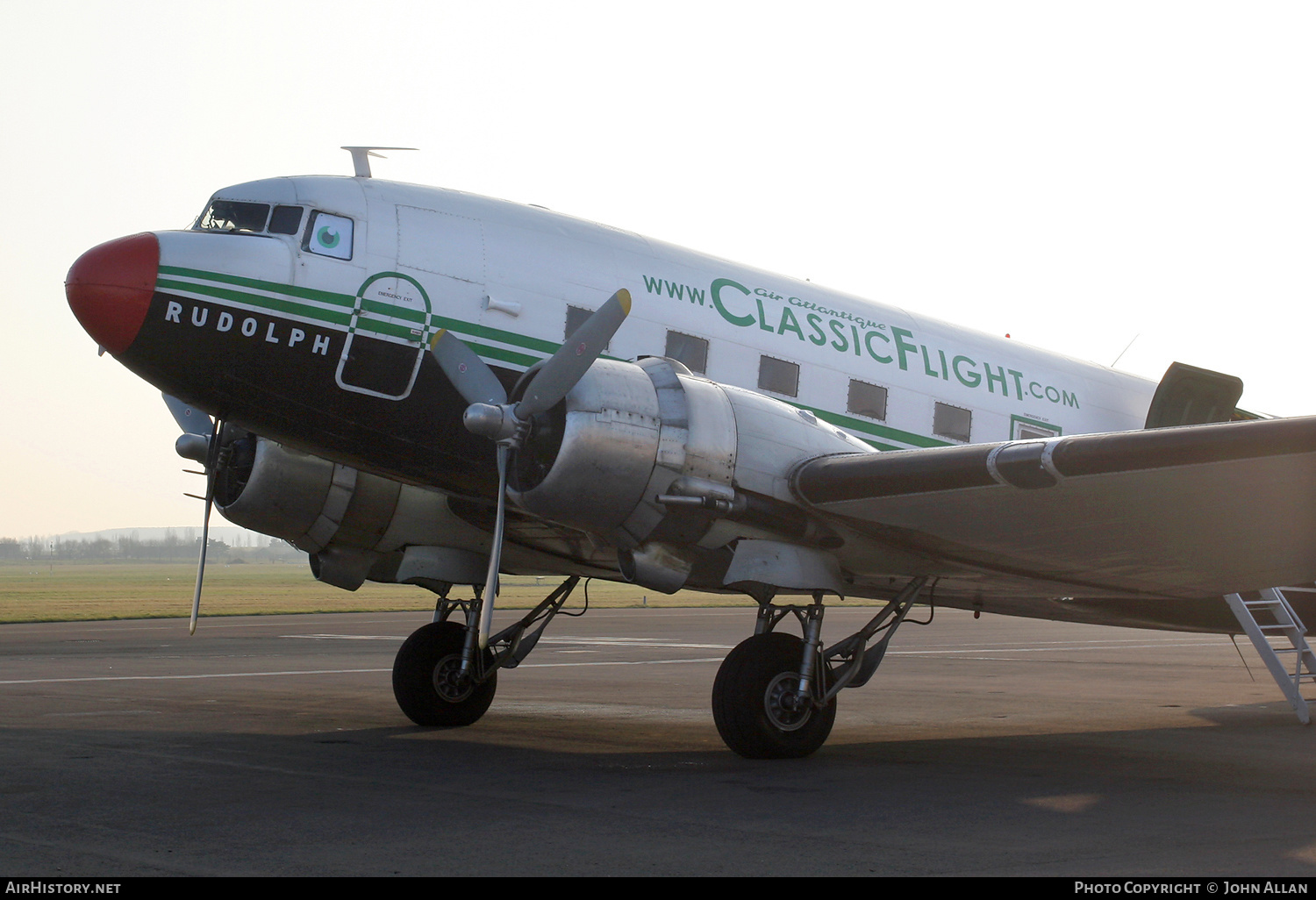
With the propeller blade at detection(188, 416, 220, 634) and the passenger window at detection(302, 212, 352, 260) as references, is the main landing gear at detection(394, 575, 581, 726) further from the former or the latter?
the passenger window at detection(302, 212, 352, 260)

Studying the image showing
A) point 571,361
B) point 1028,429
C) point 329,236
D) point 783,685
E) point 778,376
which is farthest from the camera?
point 1028,429

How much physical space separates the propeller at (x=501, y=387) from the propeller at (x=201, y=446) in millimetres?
2665

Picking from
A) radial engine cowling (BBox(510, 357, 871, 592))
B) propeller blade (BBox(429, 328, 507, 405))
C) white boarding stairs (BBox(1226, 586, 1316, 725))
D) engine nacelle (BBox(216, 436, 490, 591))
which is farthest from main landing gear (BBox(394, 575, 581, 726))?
white boarding stairs (BBox(1226, 586, 1316, 725))

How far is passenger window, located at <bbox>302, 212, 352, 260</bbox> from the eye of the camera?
392 inches

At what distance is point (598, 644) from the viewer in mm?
26188

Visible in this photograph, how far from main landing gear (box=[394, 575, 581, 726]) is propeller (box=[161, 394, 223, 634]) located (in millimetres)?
2130

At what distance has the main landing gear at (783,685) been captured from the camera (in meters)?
9.70

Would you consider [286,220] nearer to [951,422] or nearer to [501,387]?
[501,387]

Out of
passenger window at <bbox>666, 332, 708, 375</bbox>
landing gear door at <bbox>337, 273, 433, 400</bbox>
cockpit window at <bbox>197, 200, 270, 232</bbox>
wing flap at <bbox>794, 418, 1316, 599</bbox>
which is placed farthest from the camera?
passenger window at <bbox>666, 332, 708, 375</bbox>

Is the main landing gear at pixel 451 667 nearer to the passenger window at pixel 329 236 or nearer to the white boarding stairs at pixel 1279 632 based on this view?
the passenger window at pixel 329 236

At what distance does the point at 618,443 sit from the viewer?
904cm

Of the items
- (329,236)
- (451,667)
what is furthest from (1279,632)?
(329,236)

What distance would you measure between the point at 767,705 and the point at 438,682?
410 centimetres
